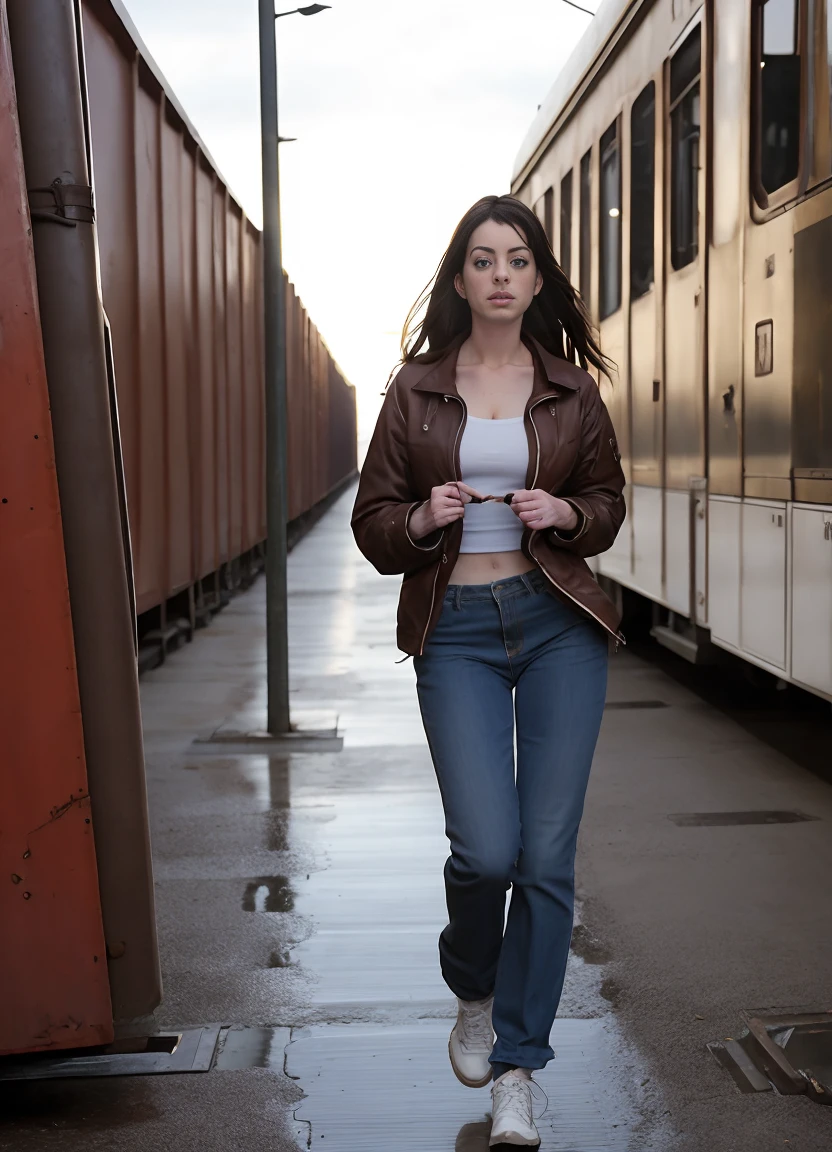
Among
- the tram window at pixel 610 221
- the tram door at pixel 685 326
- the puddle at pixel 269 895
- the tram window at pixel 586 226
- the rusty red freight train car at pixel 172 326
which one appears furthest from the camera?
the tram window at pixel 586 226

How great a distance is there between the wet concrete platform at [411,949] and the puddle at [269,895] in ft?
0.04

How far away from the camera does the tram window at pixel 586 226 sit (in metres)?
10.4

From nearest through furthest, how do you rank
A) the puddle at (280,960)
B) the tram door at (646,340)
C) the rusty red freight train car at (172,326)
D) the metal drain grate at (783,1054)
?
the metal drain grate at (783,1054), the puddle at (280,960), the rusty red freight train car at (172,326), the tram door at (646,340)

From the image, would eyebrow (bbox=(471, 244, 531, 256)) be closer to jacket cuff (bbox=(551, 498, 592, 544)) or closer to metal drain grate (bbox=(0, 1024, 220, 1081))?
jacket cuff (bbox=(551, 498, 592, 544))

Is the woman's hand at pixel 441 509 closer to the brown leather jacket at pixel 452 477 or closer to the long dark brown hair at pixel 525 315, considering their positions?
the brown leather jacket at pixel 452 477

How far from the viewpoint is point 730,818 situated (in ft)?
18.7

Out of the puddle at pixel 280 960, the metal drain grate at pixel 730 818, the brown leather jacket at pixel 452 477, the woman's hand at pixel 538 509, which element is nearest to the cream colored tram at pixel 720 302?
the metal drain grate at pixel 730 818

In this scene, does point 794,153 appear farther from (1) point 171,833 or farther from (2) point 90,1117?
(2) point 90,1117

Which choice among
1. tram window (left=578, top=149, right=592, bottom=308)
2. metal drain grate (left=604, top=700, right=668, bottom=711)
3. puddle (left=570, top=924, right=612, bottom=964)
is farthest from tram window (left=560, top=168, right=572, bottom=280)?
puddle (left=570, top=924, right=612, bottom=964)

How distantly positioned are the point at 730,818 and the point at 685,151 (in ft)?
12.3

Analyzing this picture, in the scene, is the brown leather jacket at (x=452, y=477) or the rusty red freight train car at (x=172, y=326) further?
the rusty red freight train car at (x=172, y=326)

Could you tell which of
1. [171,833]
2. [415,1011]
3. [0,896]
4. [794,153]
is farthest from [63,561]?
[794,153]

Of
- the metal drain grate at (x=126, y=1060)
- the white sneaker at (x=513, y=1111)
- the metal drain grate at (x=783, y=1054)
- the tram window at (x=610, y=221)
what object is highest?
the tram window at (x=610, y=221)

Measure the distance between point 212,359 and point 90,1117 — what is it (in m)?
9.68
